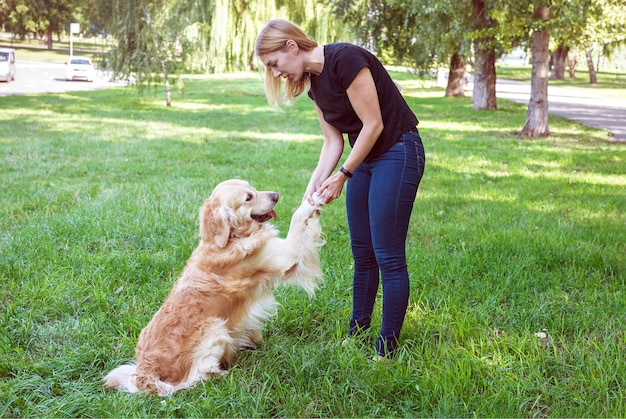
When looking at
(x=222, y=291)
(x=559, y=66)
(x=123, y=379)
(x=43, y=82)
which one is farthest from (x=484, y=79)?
(x=559, y=66)

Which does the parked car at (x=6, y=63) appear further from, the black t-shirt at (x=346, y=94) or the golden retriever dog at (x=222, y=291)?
the black t-shirt at (x=346, y=94)

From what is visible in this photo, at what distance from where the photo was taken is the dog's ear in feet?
12.2

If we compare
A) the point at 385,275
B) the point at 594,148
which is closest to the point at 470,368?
the point at 385,275

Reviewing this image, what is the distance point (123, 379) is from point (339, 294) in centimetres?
193

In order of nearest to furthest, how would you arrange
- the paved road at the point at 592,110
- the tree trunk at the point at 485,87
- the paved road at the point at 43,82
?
the paved road at the point at 592,110 → the tree trunk at the point at 485,87 → the paved road at the point at 43,82

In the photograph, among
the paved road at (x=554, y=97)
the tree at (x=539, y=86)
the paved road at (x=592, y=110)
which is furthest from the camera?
the paved road at (x=554, y=97)

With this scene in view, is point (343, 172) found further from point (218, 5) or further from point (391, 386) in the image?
point (218, 5)

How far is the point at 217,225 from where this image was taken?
3732mm

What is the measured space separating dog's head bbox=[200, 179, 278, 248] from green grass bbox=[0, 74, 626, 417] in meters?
0.84

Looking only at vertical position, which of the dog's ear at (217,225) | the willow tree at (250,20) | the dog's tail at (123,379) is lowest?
the dog's tail at (123,379)

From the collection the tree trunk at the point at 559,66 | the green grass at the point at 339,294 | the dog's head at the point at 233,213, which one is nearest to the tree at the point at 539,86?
the green grass at the point at 339,294

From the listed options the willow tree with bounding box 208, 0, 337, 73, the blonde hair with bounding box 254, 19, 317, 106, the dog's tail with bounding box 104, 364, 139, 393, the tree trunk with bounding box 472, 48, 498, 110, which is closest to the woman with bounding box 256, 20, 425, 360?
the blonde hair with bounding box 254, 19, 317, 106

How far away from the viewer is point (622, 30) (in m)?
13.6

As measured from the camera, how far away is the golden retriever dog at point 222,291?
3.40m
